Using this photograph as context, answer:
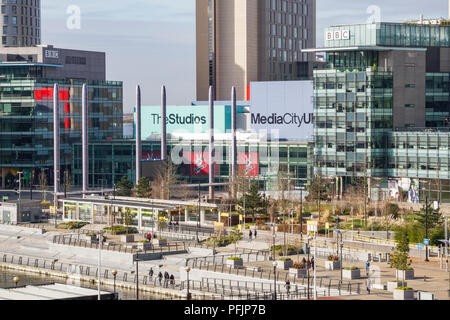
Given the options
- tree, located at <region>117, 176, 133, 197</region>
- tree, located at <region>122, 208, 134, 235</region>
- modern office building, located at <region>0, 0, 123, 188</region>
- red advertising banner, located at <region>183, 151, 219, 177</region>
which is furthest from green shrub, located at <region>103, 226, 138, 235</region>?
red advertising banner, located at <region>183, 151, 219, 177</region>

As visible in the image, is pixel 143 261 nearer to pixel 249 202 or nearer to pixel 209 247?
pixel 209 247

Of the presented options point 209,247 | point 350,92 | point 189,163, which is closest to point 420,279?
point 209,247

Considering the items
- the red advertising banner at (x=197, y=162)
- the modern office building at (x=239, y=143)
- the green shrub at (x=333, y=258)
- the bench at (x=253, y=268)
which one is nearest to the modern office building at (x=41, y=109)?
the modern office building at (x=239, y=143)

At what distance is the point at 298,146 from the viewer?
152625mm

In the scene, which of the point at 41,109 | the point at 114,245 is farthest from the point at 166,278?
the point at 41,109

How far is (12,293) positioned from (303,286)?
20444 mm

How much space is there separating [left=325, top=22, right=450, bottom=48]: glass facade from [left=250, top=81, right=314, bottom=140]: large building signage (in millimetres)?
32601

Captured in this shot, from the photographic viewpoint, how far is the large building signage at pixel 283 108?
579ft

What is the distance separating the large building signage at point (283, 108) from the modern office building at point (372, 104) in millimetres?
31758

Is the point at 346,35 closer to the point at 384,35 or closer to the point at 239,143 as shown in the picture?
the point at 384,35

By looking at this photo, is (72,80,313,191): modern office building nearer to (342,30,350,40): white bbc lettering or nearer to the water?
(342,30,350,40): white bbc lettering

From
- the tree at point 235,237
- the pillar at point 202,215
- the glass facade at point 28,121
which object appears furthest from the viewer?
the glass facade at point 28,121

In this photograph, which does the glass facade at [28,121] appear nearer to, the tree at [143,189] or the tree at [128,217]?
the tree at [143,189]

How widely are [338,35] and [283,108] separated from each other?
39.7 meters
